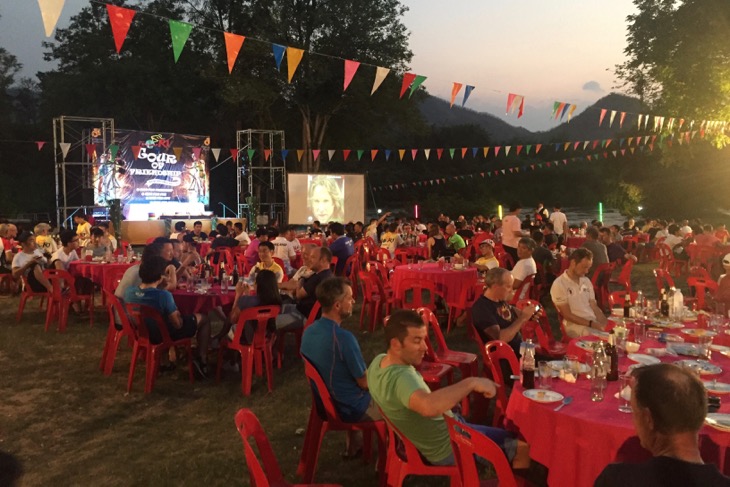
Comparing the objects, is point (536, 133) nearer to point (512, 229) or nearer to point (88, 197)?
point (88, 197)

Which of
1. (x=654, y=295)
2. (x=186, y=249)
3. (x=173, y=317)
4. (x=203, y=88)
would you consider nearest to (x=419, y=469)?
(x=173, y=317)

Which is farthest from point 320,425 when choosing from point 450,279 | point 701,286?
point 701,286

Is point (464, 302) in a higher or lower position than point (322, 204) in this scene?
lower

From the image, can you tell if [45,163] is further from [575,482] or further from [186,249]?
[575,482]

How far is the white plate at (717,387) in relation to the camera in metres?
2.87

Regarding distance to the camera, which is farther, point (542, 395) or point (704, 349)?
point (704, 349)

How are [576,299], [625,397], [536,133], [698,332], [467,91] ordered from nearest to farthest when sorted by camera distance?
[625,397], [698,332], [576,299], [467,91], [536,133]

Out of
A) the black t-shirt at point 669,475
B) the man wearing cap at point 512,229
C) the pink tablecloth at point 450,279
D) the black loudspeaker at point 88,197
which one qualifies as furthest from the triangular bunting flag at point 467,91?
the black loudspeaker at point 88,197

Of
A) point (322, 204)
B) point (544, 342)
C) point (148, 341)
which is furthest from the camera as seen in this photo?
point (322, 204)

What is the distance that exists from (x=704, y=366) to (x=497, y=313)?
57.0 inches

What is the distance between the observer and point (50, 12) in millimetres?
4926

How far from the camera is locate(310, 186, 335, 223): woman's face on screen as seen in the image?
20.4 m

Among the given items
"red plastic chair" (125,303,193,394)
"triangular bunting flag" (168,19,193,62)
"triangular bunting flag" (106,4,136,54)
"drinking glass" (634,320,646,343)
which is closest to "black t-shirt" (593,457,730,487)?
"drinking glass" (634,320,646,343)

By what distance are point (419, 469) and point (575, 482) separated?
70cm
